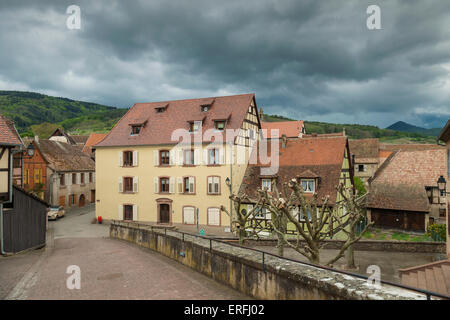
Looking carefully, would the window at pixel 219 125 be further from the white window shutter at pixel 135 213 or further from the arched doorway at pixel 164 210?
the white window shutter at pixel 135 213

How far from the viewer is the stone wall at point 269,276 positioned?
19.8ft

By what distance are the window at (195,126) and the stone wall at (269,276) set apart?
1702cm

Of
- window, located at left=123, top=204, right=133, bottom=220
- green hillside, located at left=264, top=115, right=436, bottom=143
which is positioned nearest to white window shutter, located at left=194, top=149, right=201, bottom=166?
window, located at left=123, top=204, right=133, bottom=220

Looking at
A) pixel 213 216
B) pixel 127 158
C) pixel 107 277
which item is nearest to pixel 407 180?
pixel 213 216

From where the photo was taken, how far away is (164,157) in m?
30.0

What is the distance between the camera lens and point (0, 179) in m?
16.4

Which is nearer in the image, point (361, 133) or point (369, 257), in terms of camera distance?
point (369, 257)

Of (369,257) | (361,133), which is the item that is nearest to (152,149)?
(369,257)

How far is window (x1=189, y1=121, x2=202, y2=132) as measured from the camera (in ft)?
98.5

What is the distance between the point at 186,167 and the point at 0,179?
1486 cm

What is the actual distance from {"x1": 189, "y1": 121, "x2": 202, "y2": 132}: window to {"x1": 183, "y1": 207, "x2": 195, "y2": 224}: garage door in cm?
735

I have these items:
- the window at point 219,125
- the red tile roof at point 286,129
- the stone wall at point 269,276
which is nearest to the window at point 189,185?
the window at point 219,125

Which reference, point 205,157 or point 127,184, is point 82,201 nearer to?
point 127,184
